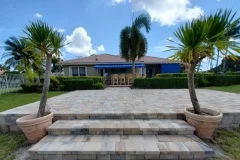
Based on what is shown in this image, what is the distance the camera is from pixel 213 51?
A: 3928mm

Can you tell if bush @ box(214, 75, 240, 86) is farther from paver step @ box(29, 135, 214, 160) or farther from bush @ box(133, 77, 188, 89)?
paver step @ box(29, 135, 214, 160)

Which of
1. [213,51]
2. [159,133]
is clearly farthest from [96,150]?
[213,51]

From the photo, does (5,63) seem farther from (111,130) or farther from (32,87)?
(111,130)

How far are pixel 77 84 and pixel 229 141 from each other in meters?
13.0

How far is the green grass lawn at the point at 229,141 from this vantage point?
362 centimetres

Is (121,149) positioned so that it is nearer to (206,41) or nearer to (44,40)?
(206,41)

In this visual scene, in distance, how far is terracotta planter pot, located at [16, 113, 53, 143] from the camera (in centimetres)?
397

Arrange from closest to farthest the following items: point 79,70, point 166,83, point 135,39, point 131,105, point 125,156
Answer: point 125,156 → point 131,105 → point 166,83 → point 135,39 → point 79,70

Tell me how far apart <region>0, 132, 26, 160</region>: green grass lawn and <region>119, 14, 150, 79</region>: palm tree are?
14126 mm

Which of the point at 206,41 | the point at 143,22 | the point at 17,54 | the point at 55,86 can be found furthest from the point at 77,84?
the point at 206,41

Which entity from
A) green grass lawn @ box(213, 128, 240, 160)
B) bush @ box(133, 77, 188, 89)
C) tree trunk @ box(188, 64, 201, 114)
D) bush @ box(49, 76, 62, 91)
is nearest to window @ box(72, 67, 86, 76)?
bush @ box(49, 76, 62, 91)

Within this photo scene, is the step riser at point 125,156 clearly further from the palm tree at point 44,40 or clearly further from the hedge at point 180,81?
the hedge at point 180,81

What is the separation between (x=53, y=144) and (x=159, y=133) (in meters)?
2.77

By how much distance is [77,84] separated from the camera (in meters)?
14.9
